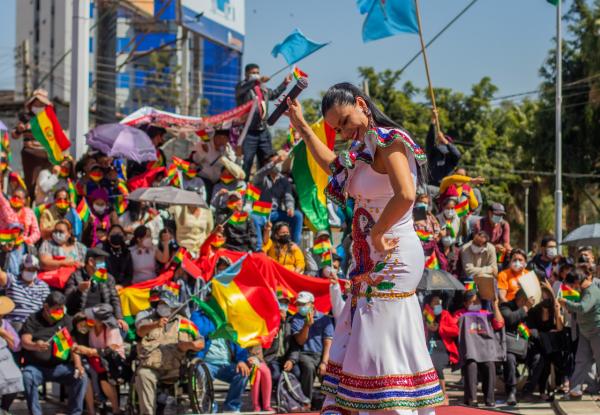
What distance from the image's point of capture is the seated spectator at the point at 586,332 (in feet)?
37.1

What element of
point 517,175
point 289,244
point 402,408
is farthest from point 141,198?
point 517,175

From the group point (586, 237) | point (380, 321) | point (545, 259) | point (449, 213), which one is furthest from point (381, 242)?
point (586, 237)

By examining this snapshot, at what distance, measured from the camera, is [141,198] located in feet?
40.4

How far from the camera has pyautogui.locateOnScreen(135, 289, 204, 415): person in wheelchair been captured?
998cm

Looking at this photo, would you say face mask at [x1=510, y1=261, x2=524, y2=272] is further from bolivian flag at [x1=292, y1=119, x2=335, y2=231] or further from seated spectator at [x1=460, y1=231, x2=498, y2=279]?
bolivian flag at [x1=292, y1=119, x2=335, y2=231]

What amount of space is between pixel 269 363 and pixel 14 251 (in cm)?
318

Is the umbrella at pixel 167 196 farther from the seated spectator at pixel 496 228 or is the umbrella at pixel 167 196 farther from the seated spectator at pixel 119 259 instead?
the seated spectator at pixel 496 228

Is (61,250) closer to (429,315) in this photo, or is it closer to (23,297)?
(23,297)

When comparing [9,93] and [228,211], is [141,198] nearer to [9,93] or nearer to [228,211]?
[228,211]

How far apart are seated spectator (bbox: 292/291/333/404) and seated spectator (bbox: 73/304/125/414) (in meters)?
1.91

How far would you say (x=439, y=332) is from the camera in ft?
37.5

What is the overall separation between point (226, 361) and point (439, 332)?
99.9 inches

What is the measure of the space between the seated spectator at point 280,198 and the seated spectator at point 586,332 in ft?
12.0

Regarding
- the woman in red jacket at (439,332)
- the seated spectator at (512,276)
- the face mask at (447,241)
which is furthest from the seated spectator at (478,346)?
the face mask at (447,241)
